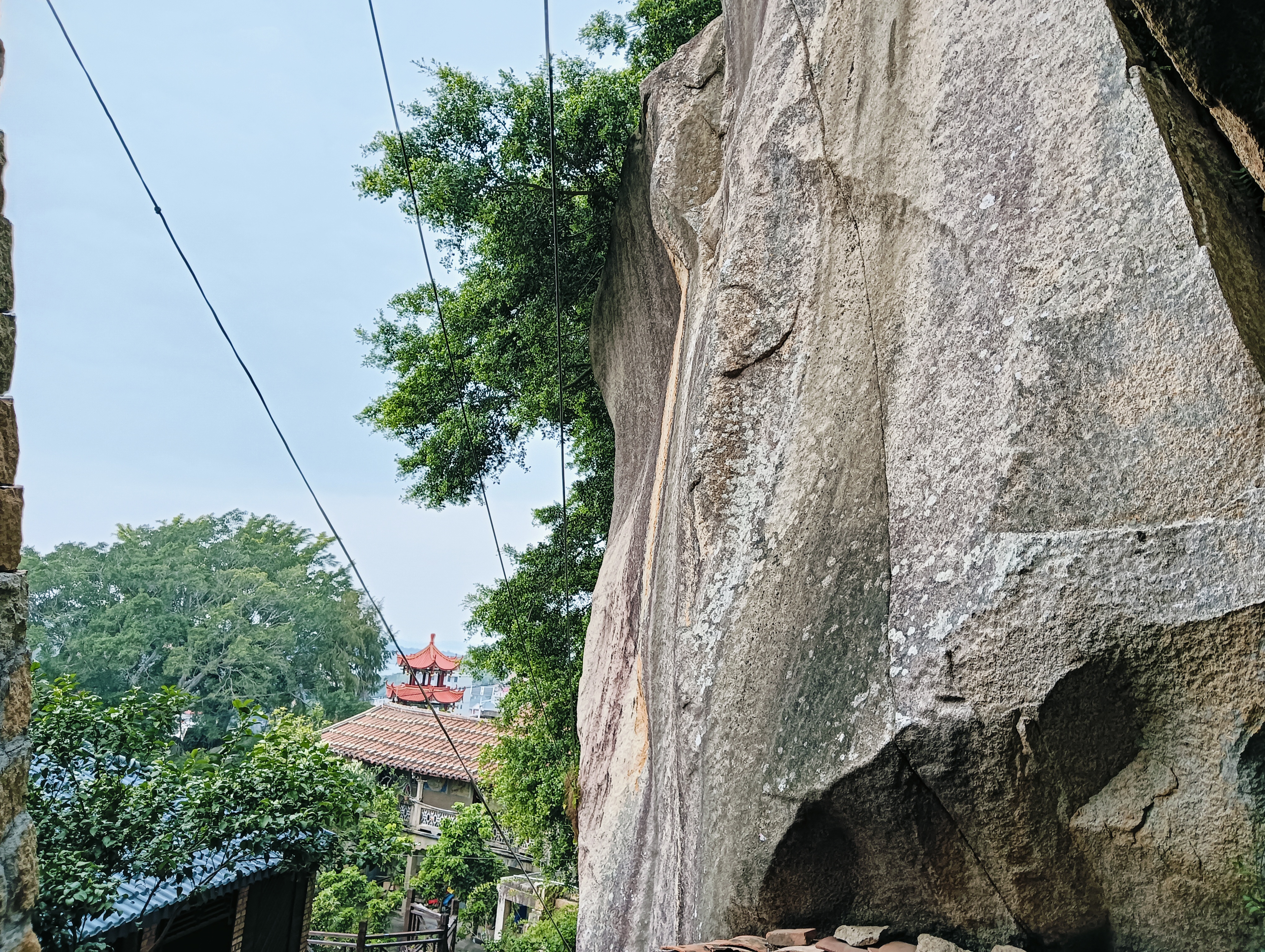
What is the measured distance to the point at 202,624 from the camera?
34.2m

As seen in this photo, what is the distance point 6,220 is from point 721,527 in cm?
297

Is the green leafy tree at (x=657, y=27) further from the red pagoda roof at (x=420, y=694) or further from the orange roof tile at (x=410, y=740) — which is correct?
the red pagoda roof at (x=420, y=694)

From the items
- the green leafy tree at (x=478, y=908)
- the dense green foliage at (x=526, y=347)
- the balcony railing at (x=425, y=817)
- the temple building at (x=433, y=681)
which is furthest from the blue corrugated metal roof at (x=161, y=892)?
the temple building at (x=433, y=681)

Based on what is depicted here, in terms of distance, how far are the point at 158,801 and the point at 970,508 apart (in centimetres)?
747

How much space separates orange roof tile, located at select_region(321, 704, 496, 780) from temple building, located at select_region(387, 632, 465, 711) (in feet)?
27.8

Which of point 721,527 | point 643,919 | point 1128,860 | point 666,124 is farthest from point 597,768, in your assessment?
point 666,124

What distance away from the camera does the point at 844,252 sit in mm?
4090

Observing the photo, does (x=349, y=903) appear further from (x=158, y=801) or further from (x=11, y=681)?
(x=11, y=681)

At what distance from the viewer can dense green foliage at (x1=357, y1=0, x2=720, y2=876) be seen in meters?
9.57

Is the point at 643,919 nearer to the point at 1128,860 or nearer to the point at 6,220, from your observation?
the point at 1128,860

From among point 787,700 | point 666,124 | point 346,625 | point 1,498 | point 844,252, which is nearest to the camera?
point 1,498

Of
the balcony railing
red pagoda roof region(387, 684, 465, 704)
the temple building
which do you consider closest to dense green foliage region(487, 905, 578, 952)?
the balcony railing

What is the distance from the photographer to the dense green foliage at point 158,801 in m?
6.72

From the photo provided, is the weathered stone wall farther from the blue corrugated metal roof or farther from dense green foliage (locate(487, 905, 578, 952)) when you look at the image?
dense green foliage (locate(487, 905, 578, 952))
